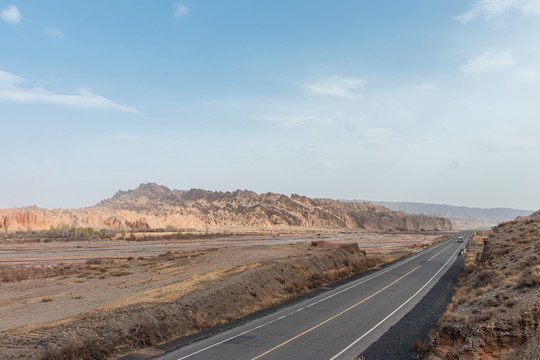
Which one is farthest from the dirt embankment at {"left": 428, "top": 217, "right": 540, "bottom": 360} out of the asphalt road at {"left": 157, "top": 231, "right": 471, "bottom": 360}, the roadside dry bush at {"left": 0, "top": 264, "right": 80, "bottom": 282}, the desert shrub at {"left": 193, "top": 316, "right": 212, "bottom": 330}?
the roadside dry bush at {"left": 0, "top": 264, "right": 80, "bottom": 282}

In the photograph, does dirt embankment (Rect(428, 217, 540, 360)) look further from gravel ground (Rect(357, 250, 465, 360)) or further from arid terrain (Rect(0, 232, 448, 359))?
arid terrain (Rect(0, 232, 448, 359))

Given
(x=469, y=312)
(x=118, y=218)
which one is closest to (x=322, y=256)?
(x=469, y=312)

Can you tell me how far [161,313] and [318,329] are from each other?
6978mm

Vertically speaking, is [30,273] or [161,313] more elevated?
[161,313]

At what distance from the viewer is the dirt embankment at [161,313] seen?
12586mm

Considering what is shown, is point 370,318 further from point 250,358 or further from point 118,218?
point 118,218

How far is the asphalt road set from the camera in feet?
41.1

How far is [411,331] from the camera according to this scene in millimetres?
15070

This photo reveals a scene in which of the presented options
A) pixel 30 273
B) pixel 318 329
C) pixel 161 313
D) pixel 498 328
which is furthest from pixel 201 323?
pixel 30 273

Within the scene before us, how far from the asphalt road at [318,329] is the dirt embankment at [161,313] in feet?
6.10

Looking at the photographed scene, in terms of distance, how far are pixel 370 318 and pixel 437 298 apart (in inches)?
288

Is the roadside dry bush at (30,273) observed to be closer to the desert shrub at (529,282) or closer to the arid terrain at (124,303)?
the arid terrain at (124,303)

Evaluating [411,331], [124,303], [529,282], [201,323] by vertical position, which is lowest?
[201,323]

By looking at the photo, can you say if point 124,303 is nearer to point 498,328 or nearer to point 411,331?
point 411,331
